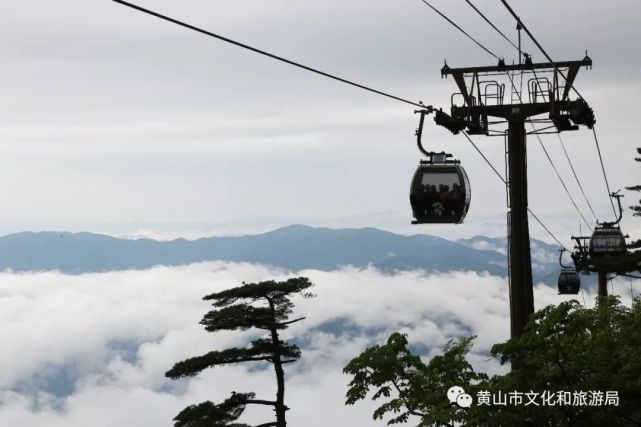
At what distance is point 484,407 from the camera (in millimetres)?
15117

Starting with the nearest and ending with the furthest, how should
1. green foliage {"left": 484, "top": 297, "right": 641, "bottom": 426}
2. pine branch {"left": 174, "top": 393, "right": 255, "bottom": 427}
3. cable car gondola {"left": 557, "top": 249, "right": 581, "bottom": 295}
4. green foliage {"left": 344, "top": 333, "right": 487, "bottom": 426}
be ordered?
green foliage {"left": 484, "top": 297, "right": 641, "bottom": 426} → green foliage {"left": 344, "top": 333, "right": 487, "bottom": 426} → pine branch {"left": 174, "top": 393, "right": 255, "bottom": 427} → cable car gondola {"left": 557, "top": 249, "right": 581, "bottom": 295}

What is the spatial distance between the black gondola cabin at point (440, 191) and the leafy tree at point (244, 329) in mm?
23080

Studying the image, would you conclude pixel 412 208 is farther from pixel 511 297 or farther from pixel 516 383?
pixel 516 383

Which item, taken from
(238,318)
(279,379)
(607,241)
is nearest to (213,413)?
(279,379)

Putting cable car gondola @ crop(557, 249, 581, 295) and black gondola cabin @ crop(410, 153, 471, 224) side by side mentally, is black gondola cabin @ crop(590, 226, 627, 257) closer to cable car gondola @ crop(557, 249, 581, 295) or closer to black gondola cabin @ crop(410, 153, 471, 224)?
cable car gondola @ crop(557, 249, 581, 295)

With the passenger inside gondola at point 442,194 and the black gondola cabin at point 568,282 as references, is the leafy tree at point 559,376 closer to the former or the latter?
the passenger inside gondola at point 442,194

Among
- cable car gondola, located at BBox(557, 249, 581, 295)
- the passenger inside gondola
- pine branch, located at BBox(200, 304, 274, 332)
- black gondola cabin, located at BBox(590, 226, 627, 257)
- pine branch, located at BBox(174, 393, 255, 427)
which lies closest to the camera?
the passenger inside gondola

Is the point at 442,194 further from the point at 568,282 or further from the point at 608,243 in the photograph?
the point at 568,282

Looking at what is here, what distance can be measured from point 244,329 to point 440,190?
963 inches

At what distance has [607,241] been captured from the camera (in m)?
45.3

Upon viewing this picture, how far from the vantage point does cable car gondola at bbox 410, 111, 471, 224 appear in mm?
20656

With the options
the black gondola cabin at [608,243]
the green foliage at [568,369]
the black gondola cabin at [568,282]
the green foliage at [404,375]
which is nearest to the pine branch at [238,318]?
the black gondola cabin at [608,243]

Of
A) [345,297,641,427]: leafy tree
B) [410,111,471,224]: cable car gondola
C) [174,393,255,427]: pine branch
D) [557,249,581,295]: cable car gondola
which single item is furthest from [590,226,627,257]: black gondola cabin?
[345,297,641,427]: leafy tree

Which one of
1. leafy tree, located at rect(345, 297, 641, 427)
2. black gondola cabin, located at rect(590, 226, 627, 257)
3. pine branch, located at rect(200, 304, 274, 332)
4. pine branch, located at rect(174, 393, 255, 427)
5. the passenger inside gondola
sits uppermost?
the passenger inside gondola
